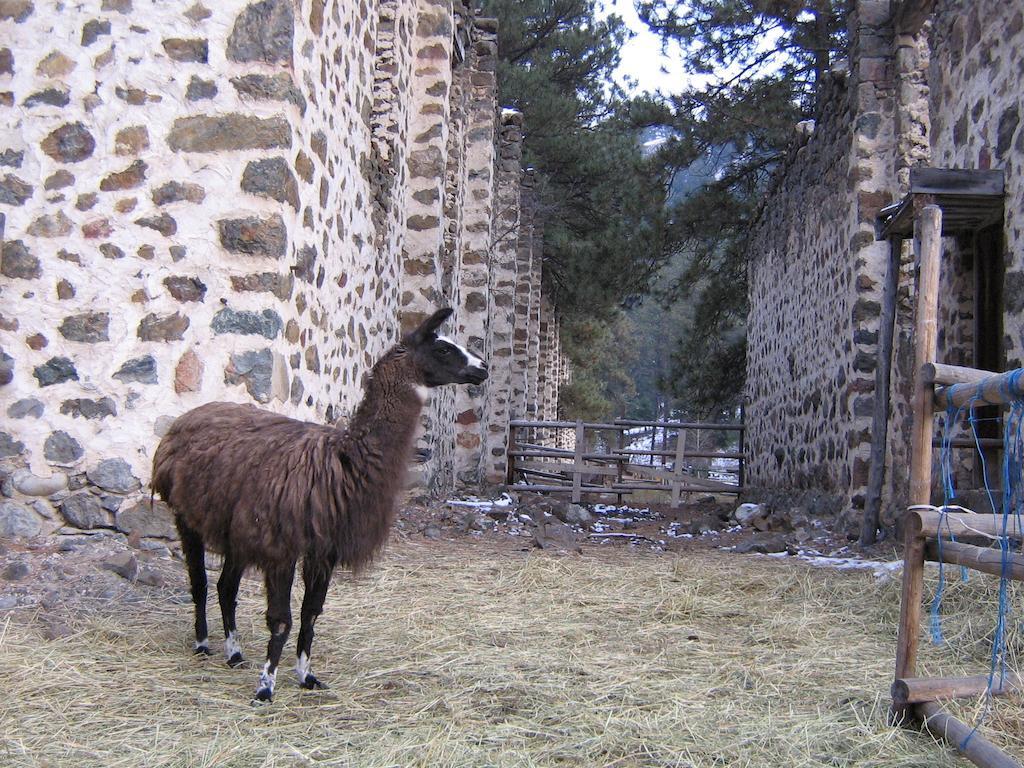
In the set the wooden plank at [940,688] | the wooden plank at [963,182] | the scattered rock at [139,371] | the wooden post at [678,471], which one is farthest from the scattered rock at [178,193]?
the wooden post at [678,471]

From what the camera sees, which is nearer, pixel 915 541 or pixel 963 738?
pixel 963 738

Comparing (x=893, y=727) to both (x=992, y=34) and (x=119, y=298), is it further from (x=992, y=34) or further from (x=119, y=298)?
(x=992, y=34)

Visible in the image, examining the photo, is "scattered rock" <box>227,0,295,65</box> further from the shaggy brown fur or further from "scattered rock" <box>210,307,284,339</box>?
the shaggy brown fur

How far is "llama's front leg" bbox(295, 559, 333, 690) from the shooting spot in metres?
3.66

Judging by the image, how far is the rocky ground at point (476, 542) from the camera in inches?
187

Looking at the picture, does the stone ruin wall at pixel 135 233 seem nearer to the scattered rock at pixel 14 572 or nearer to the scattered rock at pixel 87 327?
the scattered rock at pixel 87 327

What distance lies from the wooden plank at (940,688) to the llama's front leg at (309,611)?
7.21 feet

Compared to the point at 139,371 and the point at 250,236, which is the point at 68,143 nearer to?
the point at 250,236

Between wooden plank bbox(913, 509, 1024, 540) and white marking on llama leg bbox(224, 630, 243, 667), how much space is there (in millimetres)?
2805

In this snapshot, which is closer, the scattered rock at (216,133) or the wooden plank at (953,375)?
the wooden plank at (953,375)

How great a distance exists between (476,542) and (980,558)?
18.6 ft

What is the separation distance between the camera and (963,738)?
2951 mm

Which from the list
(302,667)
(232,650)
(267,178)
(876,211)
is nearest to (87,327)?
(267,178)

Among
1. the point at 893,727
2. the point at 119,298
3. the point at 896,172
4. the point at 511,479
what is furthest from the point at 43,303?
the point at 511,479
